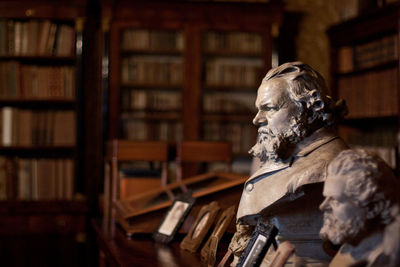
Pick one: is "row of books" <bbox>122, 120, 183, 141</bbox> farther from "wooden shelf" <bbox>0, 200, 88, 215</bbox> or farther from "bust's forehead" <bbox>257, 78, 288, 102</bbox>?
"bust's forehead" <bbox>257, 78, 288, 102</bbox>

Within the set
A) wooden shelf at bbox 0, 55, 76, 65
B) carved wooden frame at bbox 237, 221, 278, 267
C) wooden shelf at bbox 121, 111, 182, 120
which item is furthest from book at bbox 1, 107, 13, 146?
carved wooden frame at bbox 237, 221, 278, 267

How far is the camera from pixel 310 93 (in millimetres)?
1454

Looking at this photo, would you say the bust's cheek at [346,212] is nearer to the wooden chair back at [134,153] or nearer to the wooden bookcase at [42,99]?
the wooden chair back at [134,153]

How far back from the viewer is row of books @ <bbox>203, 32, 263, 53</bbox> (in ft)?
16.1

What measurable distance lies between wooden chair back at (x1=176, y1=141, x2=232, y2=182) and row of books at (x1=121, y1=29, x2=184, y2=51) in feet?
5.65

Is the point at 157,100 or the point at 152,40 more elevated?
the point at 152,40

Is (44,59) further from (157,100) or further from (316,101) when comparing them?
(316,101)

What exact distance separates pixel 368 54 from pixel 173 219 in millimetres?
2987

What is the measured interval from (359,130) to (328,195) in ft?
13.9

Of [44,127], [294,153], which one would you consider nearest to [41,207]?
[44,127]

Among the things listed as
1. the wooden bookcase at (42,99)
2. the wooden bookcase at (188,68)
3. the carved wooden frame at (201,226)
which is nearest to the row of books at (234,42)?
the wooden bookcase at (188,68)

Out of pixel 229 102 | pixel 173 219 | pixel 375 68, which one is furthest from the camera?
pixel 229 102

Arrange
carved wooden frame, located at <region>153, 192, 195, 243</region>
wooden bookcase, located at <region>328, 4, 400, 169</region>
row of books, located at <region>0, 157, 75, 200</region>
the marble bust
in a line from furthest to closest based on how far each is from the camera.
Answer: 1. row of books, located at <region>0, 157, 75, 200</region>
2. wooden bookcase, located at <region>328, 4, 400, 169</region>
3. carved wooden frame, located at <region>153, 192, 195, 243</region>
4. the marble bust

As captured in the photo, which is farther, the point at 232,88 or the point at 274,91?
the point at 232,88
